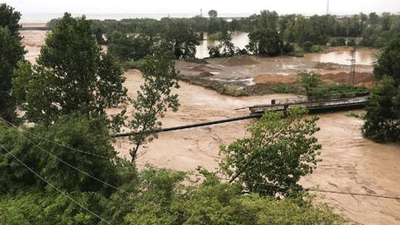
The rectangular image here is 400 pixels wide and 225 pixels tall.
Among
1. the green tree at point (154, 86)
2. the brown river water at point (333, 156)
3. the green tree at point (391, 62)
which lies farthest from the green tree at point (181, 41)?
the green tree at point (154, 86)

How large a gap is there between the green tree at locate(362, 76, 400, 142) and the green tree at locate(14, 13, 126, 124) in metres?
19.6

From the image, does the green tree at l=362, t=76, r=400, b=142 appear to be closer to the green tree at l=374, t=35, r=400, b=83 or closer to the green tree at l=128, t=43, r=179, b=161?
the green tree at l=374, t=35, r=400, b=83

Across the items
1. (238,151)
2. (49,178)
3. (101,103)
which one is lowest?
(49,178)

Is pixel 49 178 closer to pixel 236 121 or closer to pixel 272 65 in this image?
pixel 236 121

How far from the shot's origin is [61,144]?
12.0 m

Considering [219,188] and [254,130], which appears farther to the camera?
[254,130]

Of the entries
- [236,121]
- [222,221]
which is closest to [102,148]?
[222,221]

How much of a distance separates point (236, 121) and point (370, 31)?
6962 centimetres

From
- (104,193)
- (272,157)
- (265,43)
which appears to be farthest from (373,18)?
(104,193)

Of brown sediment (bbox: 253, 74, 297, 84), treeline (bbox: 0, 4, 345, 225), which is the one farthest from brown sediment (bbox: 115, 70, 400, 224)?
brown sediment (bbox: 253, 74, 297, 84)

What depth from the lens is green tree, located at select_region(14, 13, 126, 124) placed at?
13.9 metres

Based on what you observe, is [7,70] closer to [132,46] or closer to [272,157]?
[272,157]

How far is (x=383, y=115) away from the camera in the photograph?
1017 inches

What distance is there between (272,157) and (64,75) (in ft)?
28.1
